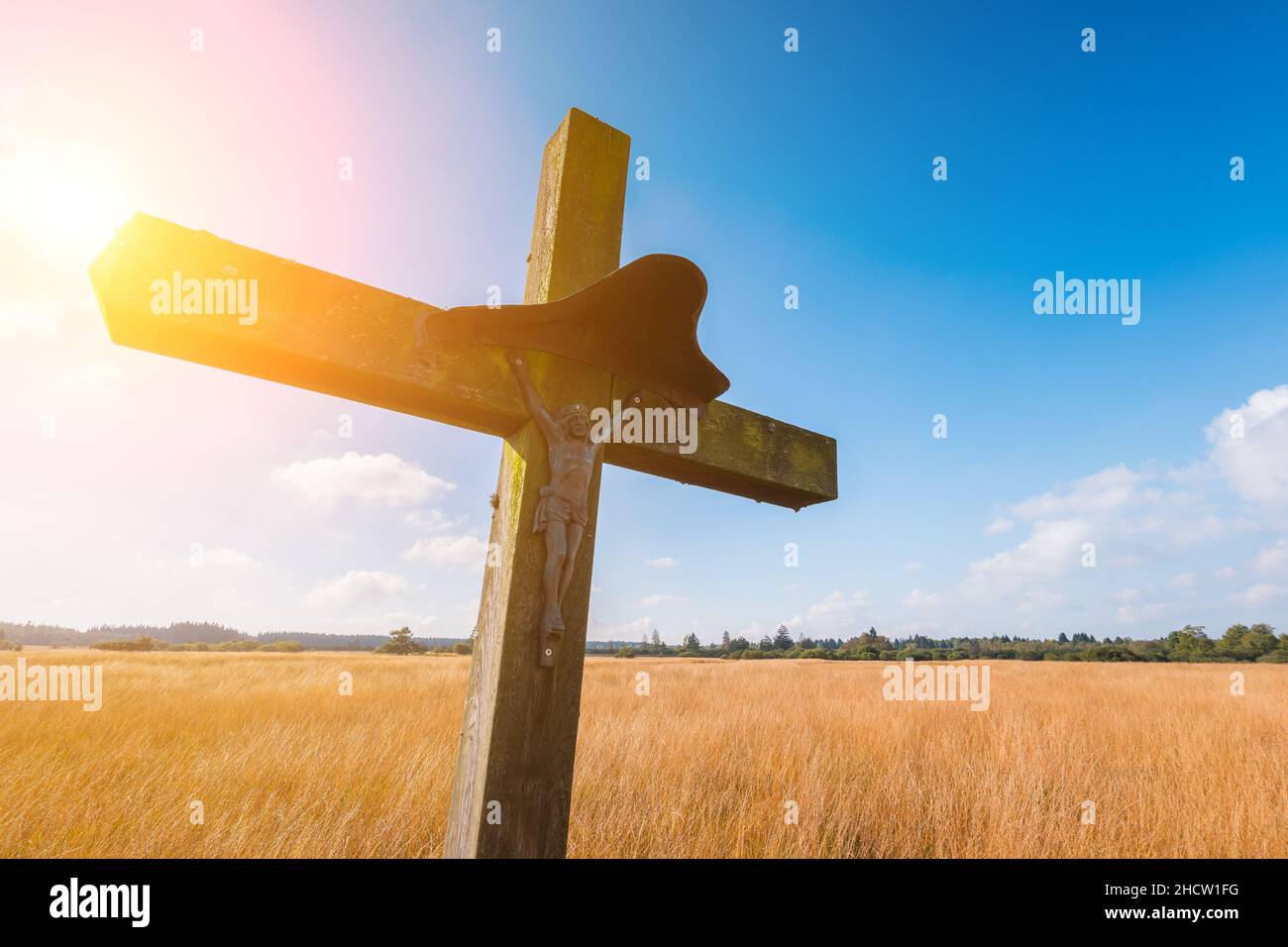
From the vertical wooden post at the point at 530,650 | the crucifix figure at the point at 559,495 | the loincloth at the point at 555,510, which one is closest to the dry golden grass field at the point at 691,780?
the vertical wooden post at the point at 530,650

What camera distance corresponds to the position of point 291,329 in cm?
180

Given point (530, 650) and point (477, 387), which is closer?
point (530, 650)

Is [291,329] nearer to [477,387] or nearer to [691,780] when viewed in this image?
[477,387]

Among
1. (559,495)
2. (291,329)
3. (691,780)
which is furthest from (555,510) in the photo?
(691,780)

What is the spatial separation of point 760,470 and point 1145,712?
8464mm

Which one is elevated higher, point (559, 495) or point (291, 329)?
point (291, 329)

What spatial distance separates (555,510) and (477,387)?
51cm

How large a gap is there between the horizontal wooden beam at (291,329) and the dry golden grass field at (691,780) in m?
2.76

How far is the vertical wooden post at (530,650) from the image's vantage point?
1788mm

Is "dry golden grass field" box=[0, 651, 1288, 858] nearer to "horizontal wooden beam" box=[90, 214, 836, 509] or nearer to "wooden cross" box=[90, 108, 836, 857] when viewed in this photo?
"wooden cross" box=[90, 108, 836, 857]

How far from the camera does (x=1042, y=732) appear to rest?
6277 mm
